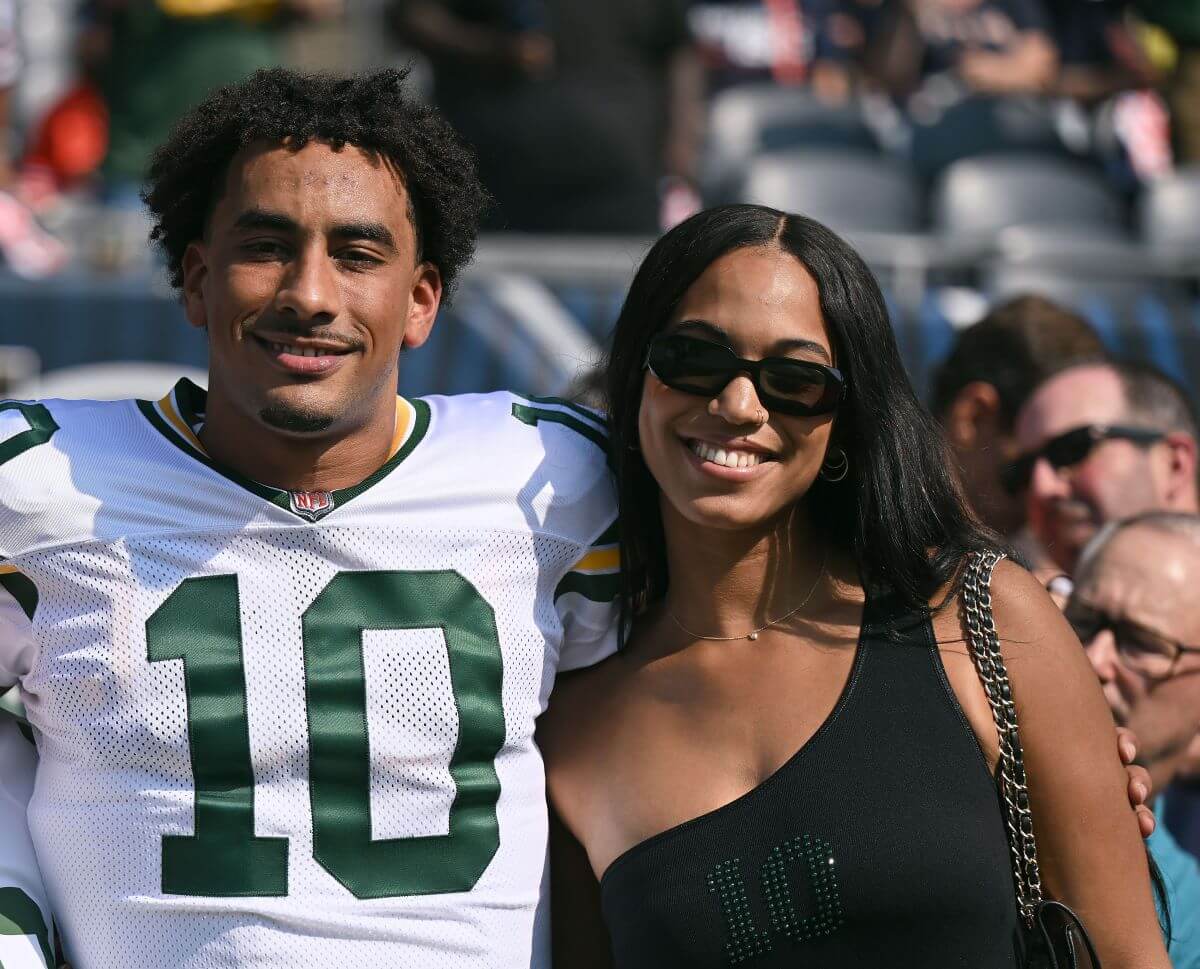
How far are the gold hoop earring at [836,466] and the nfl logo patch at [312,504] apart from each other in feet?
2.47

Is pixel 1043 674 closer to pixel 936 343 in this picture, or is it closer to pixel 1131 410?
pixel 1131 410

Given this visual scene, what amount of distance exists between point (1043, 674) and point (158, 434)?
53.2 inches

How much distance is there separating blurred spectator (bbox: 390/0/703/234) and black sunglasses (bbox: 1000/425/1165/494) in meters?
3.08

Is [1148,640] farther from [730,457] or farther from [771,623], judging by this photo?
[730,457]

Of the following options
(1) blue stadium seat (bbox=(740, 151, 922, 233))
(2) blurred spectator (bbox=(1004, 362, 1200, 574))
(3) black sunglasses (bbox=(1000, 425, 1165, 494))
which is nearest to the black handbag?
(2) blurred spectator (bbox=(1004, 362, 1200, 574))

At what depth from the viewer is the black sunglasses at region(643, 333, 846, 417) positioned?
246 centimetres

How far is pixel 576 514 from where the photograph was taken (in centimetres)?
269

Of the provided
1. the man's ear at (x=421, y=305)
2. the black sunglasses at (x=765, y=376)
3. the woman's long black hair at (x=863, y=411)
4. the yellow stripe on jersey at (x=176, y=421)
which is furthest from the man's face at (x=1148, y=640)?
the yellow stripe on jersey at (x=176, y=421)

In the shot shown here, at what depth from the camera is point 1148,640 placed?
3119 millimetres

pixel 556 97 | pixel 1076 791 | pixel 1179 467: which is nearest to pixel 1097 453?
pixel 1179 467

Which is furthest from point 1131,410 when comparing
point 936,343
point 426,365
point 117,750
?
point 117,750

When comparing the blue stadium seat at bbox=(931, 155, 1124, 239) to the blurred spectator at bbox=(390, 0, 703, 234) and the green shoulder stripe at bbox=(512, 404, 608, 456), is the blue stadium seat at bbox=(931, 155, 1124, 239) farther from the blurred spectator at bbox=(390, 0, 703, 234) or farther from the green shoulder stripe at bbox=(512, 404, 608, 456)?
the green shoulder stripe at bbox=(512, 404, 608, 456)

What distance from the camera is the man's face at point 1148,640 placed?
123 inches

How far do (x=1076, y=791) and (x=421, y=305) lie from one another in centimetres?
124
